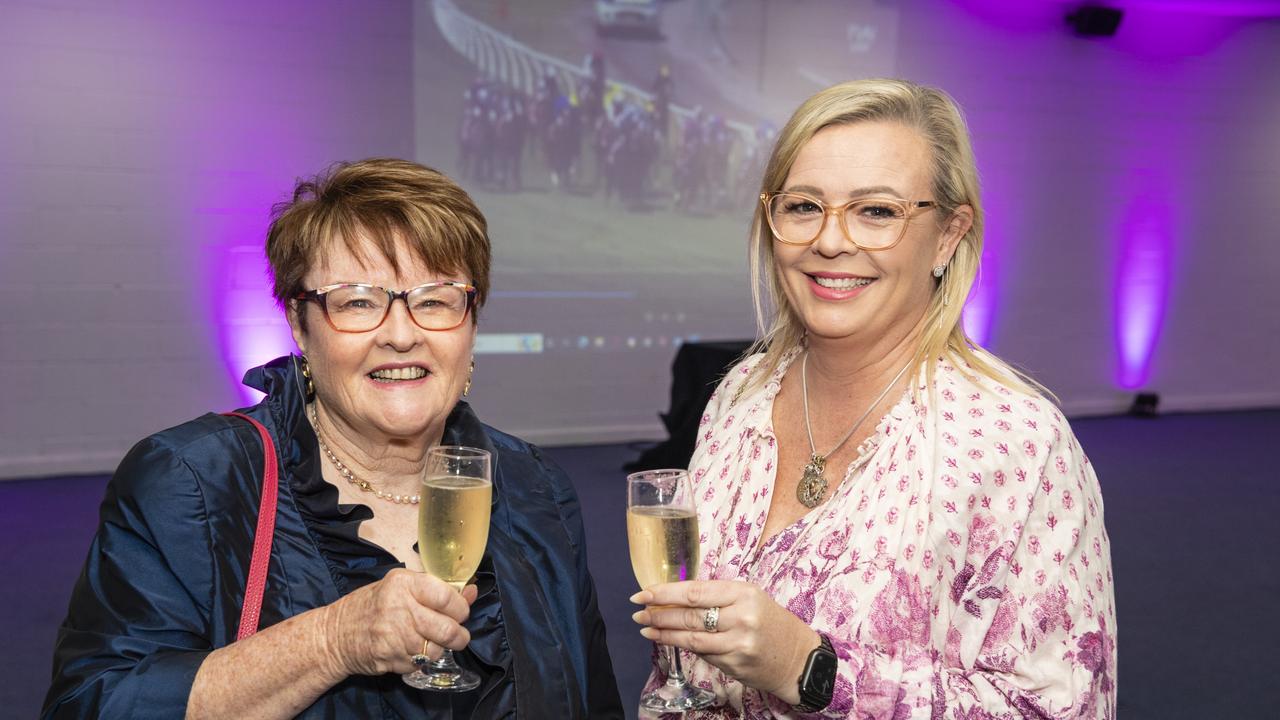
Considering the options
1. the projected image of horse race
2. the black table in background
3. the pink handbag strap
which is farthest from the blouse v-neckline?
the projected image of horse race

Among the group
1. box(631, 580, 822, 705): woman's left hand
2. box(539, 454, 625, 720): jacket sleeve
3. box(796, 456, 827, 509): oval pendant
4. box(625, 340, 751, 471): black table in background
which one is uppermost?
box(796, 456, 827, 509): oval pendant

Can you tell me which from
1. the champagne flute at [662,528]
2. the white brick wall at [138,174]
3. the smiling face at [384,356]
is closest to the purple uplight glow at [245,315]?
the white brick wall at [138,174]

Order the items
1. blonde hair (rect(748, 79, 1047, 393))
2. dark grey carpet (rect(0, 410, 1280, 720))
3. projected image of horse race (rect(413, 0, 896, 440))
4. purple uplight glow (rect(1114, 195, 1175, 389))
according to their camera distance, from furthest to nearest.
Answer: purple uplight glow (rect(1114, 195, 1175, 389)), projected image of horse race (rect(413, 0, 896, 440)), dark grey carpet (rect(0, 410, 1280, 720)), blonde hair (rect(748, 79, 1047, 393))

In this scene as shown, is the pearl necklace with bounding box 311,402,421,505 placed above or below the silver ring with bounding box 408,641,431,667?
above

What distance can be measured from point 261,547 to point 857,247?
1.01 meters

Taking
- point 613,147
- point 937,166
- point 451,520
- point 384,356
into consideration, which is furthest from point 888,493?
point 613,147

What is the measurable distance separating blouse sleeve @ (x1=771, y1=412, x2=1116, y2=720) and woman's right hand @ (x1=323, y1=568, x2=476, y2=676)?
549mm

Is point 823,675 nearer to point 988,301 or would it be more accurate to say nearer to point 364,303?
point 364,303

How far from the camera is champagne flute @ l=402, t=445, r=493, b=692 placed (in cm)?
134

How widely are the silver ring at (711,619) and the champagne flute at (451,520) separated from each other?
31 cm

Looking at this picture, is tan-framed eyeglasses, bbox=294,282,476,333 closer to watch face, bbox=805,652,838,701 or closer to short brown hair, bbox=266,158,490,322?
short brown hair, bbox=266,158,490,322

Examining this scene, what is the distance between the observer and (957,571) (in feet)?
5.05

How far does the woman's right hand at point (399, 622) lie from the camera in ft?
4.21

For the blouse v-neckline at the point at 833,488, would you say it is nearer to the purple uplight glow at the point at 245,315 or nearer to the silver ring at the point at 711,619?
the silver ring at the point at 711,619
